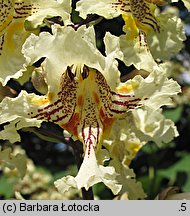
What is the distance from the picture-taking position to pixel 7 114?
58.3 inches

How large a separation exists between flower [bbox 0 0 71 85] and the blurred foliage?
112 cm

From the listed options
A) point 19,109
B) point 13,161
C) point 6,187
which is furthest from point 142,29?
point 6,187

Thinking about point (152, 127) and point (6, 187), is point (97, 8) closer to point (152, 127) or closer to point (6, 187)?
point (152, 127)

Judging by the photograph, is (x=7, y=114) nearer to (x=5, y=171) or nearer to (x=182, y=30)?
(x=182, y=30)

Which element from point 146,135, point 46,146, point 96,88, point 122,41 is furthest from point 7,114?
point 46,146

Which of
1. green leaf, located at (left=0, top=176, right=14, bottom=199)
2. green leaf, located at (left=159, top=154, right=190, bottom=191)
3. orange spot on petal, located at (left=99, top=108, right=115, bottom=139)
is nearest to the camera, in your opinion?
orange spot on petal, located at (left=99, top=108, right=115, bottom=139)

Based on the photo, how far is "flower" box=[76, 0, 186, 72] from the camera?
152 centimetres

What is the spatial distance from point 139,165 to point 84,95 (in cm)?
145

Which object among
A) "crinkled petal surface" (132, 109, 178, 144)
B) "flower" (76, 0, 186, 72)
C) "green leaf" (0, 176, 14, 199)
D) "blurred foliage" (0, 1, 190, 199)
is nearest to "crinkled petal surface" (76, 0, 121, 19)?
"flower" (76, 0, 186, 72)

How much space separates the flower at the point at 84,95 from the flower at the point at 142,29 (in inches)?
3.2

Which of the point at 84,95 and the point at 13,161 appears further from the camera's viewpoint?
the point at 13,161

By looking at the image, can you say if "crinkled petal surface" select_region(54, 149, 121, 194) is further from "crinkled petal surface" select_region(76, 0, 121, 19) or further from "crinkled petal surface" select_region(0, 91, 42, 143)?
"crinkled petal surface" select_region(76, 0, 121, 19)

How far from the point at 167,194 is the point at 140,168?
1137 mm

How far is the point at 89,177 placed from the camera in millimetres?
1434
